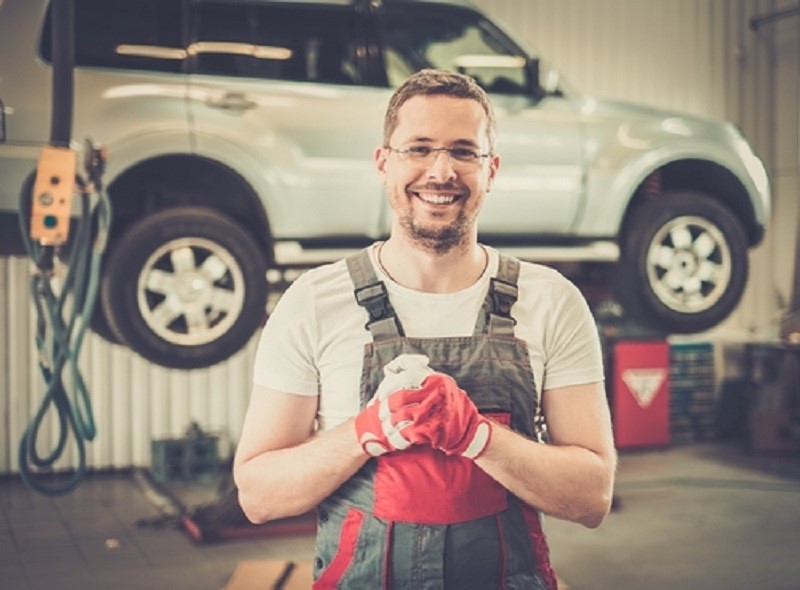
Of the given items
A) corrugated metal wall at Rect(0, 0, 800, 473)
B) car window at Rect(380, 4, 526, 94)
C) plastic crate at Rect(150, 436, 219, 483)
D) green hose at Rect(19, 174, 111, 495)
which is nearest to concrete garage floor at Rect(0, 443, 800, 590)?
plastic crate at Rect(150, 436, 219, 483)

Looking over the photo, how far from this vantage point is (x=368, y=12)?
4.20m

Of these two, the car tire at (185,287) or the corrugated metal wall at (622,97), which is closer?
the car tire at (185,287)

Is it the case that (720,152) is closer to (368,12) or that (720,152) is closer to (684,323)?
(684,323)

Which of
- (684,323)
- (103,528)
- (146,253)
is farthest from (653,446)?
(146,253)

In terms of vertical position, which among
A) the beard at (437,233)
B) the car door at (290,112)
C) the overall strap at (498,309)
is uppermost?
the car door at (290,112)

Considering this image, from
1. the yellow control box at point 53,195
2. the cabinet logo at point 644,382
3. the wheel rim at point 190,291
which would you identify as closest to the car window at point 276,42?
the wheel rim at point 190,291

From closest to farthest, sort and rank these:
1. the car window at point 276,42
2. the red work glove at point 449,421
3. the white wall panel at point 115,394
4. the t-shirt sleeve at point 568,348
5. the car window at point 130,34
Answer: the red work glove at point 449,421 → the t-shirt sleeve at point 568,348 → the car window at point 130,34 → the car window at point 276,42 → the white wall panel at point 115,394

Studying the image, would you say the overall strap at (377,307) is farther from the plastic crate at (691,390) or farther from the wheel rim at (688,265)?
the plastic crate at (691,390)

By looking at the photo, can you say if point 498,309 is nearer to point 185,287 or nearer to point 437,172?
point 437,172

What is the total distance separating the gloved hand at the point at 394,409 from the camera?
1.48m

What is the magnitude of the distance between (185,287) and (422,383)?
239 centimetres

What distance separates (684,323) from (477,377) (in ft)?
9.94

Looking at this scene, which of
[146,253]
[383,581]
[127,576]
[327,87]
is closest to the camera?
[383,581]

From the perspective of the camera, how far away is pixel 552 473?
158 centimetres
